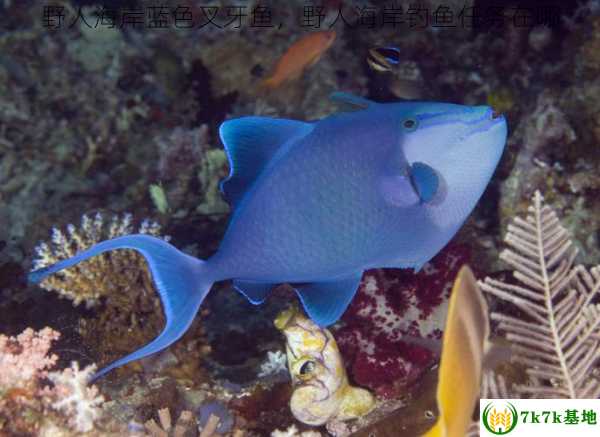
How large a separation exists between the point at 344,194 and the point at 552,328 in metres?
1.02

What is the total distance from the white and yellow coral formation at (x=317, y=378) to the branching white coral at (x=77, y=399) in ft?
3.05

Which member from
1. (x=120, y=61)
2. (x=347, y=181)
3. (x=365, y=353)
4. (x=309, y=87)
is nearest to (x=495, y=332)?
(x=365, y=353)

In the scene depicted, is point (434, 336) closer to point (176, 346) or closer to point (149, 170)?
point (176, 346)

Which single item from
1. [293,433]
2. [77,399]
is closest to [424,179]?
[293,433]

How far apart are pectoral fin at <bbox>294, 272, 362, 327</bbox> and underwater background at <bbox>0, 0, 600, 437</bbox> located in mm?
296

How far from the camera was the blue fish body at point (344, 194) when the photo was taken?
1.71 m

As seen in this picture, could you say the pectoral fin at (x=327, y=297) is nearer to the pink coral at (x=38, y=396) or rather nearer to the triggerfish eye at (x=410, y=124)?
the triggerfish eye at (x=410, y=124)

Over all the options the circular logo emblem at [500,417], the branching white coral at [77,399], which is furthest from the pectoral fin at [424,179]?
the branching white coral at [77,399]

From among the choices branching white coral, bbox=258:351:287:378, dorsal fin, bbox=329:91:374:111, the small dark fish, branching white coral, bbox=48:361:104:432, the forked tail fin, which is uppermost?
dorsal fin, bbox=329:91:374:111

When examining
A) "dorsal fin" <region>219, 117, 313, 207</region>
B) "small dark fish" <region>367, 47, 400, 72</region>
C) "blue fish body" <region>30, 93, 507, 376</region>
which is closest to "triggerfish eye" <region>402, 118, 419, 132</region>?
"blue fish body" <region>30, 93, 507, 376</region>

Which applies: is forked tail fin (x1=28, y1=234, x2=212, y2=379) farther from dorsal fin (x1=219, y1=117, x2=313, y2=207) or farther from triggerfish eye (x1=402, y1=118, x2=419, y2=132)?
triggerfish eye (x1=402, y1=118, x2=419, y2=132)

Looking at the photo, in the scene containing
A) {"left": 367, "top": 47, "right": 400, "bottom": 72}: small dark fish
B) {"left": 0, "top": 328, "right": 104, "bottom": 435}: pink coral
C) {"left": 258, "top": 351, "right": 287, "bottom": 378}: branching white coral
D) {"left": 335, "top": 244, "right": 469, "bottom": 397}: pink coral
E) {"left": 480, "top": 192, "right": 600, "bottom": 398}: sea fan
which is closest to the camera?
{"left": 480, "top": 192, "right": 600, "bottom": 398}: sea fan

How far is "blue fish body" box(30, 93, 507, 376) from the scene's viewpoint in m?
1.71

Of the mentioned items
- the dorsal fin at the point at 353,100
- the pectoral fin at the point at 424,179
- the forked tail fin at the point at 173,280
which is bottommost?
the forked tail fin at the point at 173,280
